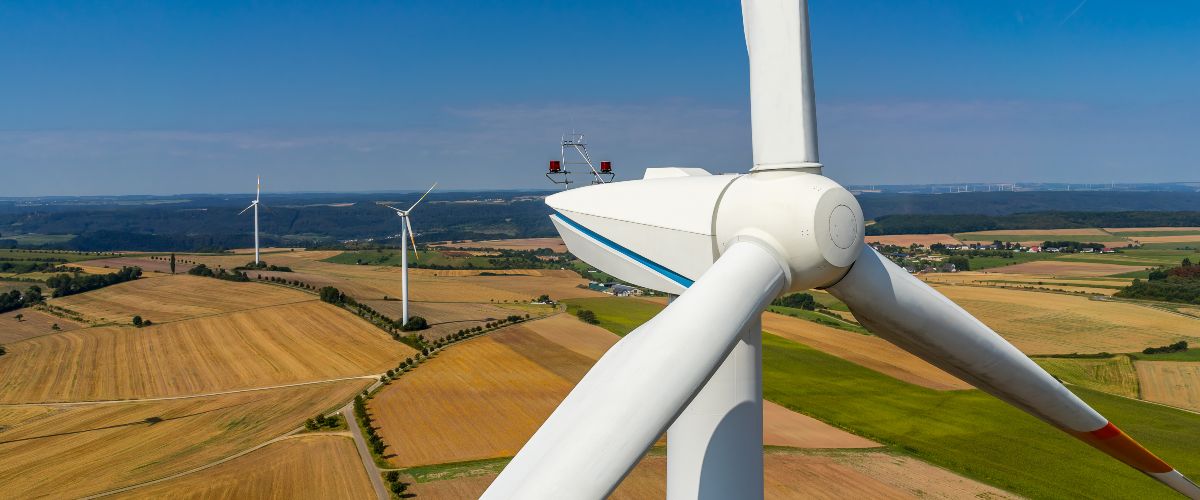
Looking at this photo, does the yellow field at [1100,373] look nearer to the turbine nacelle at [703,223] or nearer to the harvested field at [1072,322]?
the harvested field at [1072,322]

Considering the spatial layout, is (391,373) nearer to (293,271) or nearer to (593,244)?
(593,244)

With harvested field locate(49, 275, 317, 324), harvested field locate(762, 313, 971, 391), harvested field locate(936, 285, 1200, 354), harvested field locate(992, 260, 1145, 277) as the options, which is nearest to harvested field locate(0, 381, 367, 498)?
harvested field locate(49, 275, 317, 324)

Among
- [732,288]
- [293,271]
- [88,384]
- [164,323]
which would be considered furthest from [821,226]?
[293,271]

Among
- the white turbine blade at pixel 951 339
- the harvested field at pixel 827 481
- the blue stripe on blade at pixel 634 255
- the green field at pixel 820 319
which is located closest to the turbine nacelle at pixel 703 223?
the blue stripe on blade at pixel 634 255

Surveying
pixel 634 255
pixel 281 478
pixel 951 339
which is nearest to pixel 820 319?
pixel 281 478

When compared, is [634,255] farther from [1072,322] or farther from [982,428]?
[1072,322]

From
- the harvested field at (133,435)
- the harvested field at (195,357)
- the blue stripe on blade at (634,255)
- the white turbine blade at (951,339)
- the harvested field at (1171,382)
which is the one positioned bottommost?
the harvested field at (1171,382)

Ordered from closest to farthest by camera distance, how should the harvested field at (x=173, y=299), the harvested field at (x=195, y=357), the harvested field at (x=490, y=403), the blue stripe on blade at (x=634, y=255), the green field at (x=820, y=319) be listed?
the blue stripe on blade at (x=634, y=255)
the harvested field at (x=490, y=403)
the harvested field at (x=195, y=357)
the green field at (x=820, y=319)
the harvested field at (x=173, y=299)

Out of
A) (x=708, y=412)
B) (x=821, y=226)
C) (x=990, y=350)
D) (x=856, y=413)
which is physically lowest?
(x=856, y=413)
